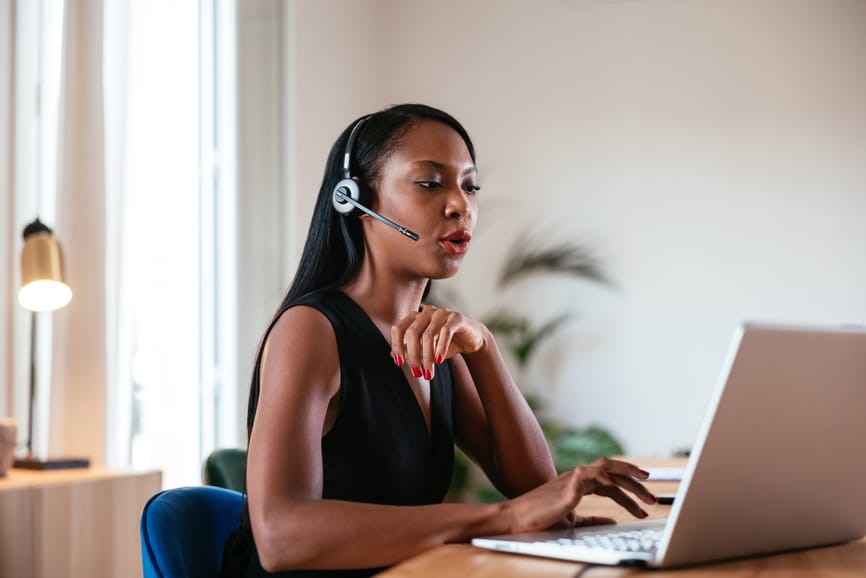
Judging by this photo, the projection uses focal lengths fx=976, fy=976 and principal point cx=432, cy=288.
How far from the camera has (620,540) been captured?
3.19 ft

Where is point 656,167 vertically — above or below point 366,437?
above

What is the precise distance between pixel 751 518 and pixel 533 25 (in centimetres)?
456

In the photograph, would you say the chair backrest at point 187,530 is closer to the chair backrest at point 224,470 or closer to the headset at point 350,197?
the chair backrest at point 224,470

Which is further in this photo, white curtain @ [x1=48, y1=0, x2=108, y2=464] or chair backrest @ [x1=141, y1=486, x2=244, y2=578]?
white curtain @ [x1=48, y1=0, x2=108, y2=464]

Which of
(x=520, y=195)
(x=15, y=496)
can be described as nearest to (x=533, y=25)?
(x=520, y=195)

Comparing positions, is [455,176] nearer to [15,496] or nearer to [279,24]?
[15,496]

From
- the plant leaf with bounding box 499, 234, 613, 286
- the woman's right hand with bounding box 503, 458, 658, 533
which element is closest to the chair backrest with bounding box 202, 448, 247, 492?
the woman's right hand with bounding box 503, 458, 658, 533

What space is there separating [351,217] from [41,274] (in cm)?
143

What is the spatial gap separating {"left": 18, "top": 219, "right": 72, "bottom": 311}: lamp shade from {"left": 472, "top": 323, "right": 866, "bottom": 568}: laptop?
194 cm

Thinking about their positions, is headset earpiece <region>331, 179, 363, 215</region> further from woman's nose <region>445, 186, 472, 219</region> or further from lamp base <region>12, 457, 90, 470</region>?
lamp base <region>12, 457, 90, 470</region>

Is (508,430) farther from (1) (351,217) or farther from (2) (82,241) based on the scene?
(2) (82,241)

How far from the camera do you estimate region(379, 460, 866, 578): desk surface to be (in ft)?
2.81

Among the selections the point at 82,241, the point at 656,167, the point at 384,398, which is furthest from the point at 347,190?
the point at 656,167

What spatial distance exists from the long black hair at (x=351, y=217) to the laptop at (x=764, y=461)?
60 centimetres
